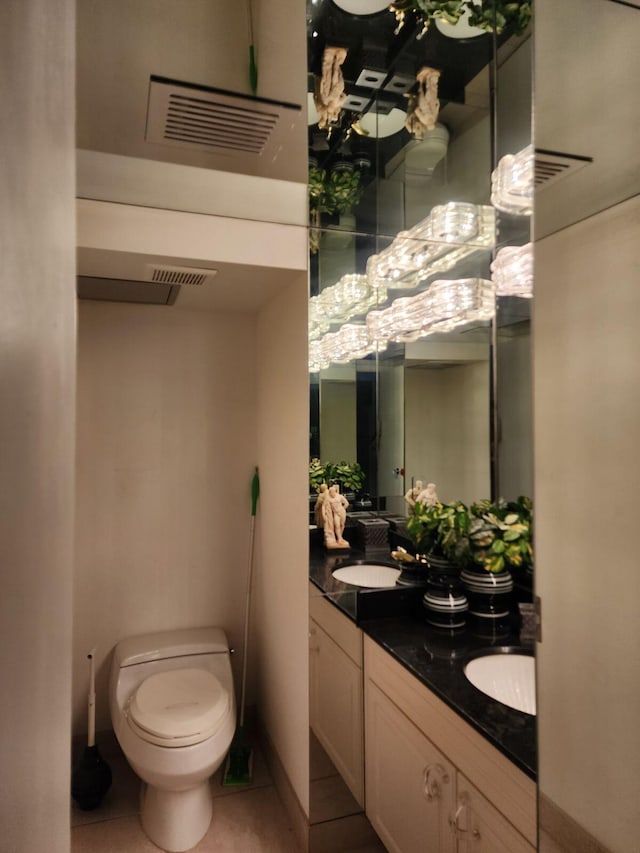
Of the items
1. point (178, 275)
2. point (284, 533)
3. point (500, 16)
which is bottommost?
point (284, 533)

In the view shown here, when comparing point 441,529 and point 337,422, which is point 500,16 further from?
point 441,529

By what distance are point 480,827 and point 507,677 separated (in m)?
0.36

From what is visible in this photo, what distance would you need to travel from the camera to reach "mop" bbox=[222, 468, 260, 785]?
6.68 feet

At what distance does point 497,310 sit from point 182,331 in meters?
1.30

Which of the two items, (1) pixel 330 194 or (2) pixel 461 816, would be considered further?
(1) pixel 330 194

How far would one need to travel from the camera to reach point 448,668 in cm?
131

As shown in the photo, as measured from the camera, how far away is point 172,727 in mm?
1688

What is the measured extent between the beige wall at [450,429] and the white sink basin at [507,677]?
0.43 meters

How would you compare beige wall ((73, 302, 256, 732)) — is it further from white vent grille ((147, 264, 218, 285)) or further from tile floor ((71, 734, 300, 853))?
white vent grille ((147, 264, 218, 285))

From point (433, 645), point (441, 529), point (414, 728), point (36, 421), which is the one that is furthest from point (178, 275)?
point (36, 421)

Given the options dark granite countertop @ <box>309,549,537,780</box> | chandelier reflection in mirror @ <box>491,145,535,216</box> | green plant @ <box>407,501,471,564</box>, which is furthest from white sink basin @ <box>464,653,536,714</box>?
chandelier reflection in mirror @ <box>491,145,535,216</box>

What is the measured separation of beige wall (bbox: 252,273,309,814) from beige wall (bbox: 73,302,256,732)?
12 cm

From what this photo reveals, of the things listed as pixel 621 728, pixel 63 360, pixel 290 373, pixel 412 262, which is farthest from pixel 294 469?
pixel 63 360

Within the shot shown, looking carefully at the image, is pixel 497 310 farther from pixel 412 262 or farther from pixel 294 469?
pixel 294 469
